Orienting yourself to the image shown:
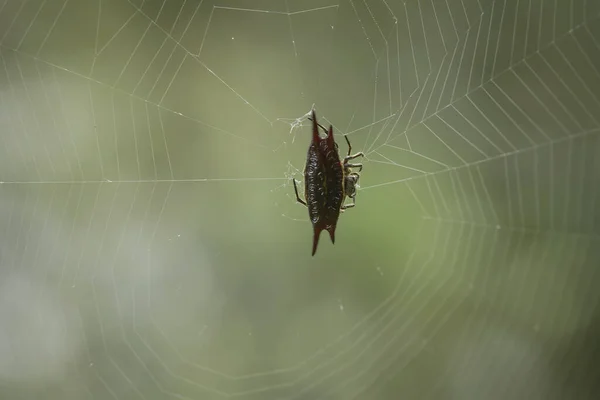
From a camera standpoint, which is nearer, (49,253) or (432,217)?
(49,253)

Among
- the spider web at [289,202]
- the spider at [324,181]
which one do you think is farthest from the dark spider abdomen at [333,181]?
the spider web at [289,202]

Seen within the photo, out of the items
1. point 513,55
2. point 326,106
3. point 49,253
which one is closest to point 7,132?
point 49,253

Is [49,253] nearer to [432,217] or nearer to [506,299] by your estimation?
[432,217]

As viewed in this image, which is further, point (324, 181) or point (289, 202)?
point (289, 202)

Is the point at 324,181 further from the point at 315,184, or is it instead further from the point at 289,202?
the point at 289,202

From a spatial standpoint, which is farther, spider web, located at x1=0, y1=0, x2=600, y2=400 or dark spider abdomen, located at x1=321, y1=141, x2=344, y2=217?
spider web, located at x1=0, y1=0, x2=600, y2=400

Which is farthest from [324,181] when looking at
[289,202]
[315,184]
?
[289,202]

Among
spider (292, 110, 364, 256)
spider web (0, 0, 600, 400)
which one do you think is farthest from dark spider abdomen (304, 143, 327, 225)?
spider web (0, 0, 600, 400)

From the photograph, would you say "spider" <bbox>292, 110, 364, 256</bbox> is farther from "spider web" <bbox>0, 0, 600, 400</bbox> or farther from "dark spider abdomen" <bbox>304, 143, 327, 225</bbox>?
"spider web" <bbox>0, 0, 600, 400</bbox>
